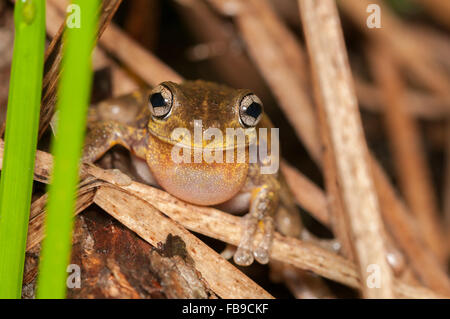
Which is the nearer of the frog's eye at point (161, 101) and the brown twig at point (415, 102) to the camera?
the frog's eye at point (161, 101)

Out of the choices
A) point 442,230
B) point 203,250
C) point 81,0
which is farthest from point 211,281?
point 442,230

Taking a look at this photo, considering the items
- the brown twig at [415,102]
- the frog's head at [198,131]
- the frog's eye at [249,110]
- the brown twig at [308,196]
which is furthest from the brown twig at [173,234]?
the brown twig at [415,102]

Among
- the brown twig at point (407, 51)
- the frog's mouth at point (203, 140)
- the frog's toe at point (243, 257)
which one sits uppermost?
the brown twig at point (407, 51)

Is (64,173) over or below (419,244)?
below

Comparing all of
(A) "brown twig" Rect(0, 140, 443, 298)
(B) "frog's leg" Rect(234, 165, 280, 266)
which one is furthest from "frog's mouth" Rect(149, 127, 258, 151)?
(B) "frog's leg" Rect(234, 165, 280, 266)

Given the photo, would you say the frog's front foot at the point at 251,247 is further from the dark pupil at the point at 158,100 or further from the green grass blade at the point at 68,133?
the green grass blade at the point at 68,133

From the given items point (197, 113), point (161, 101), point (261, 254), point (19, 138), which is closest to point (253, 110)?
point (197, 113)
